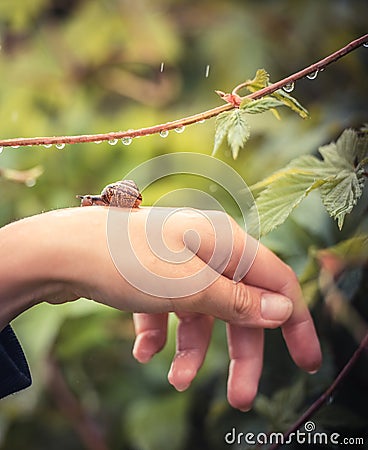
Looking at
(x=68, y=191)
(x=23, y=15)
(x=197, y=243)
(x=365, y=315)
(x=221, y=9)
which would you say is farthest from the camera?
(x=221, y=9)

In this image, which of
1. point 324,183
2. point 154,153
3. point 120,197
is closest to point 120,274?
point 120,197

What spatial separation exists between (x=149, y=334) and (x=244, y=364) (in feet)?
0.32

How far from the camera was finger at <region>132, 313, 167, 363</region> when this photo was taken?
64 cm

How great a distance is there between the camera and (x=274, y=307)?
0.56 m

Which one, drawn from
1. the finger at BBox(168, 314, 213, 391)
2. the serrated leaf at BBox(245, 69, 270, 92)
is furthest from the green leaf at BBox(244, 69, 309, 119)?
the finger at BBox(168, 314, 213, 391)

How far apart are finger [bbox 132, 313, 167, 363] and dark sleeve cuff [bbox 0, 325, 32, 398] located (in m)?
A: 0.10

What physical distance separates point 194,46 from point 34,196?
66cm

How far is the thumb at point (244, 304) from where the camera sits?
526 millimetres

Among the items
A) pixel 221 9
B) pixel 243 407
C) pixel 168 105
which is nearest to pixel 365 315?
pixel 243 407

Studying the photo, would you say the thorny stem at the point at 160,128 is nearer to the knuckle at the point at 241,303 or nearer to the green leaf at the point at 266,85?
the green leaf at the point at 266,85

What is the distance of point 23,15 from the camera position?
1451 millimetres

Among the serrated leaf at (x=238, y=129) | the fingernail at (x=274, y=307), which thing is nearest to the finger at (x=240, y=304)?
the fingernail at (x=274, y=307)

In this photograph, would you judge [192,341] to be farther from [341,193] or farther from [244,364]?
[341,193]

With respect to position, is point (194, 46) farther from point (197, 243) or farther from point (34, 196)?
point (197, 243)
